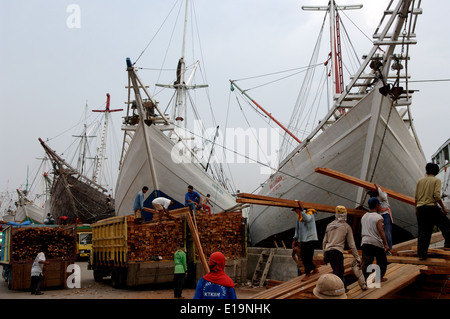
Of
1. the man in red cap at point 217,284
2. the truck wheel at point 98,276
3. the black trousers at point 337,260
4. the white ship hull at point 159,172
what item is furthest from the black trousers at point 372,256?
the white ship hull at point 159,172

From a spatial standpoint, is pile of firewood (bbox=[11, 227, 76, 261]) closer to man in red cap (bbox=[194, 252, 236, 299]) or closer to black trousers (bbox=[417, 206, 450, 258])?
man in red cap (bbox=[194, 252, 236, 299])

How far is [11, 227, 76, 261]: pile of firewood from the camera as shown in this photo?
1085 centimetres

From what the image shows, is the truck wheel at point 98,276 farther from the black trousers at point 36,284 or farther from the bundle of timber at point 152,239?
the bundle of timber at point 152,239

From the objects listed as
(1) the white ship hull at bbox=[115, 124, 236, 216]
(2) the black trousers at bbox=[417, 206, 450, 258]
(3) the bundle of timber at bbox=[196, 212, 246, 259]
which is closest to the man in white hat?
(2) the black trousers at bbox=[417, 206, 450, 258]

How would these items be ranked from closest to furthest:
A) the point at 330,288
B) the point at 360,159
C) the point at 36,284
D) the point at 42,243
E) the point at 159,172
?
the point at 330,288 < the point at 36,284 < the point at 42,243 < the point at 360,159 < the point at 159,172

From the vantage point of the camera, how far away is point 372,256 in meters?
5.55

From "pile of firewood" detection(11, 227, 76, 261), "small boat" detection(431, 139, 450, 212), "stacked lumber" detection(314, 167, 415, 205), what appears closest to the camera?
"stacked lumber" detection(314, 167, 415, 205)

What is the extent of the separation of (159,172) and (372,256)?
40.9 ft

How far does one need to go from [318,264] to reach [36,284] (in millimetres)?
6660

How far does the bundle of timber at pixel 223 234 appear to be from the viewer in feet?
37.6

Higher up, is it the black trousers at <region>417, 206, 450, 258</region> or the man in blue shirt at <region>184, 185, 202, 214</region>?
the man in blue shirt at <region>184, 185, 202, 214</region>

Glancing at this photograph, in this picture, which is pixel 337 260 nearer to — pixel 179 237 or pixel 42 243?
pixel 179 237

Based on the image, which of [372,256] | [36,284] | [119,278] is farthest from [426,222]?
[36,284]

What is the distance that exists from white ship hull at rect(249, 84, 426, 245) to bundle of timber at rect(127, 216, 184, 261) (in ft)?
17.9
